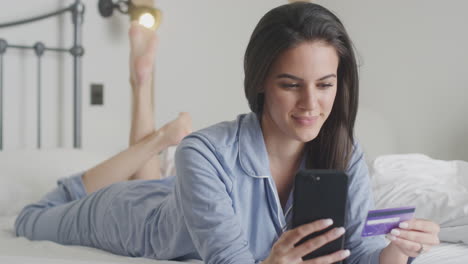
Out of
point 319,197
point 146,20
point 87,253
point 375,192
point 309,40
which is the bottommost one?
point 87,253

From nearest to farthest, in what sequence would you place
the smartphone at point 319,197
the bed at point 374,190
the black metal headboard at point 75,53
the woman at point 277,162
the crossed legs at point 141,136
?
the smartphone at point 319,197
the woman at point 277,162
the bed at point 374,190
the crossed legs at point 141,136
the black metal headboard at point 75,53

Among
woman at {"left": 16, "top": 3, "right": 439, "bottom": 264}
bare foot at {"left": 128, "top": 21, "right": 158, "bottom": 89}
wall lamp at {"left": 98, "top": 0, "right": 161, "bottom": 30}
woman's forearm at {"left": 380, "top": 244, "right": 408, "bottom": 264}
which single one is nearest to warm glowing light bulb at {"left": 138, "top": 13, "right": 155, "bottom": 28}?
wall lamp at {"left": 98, "top": 0, "right": 161, "bottom": 30}

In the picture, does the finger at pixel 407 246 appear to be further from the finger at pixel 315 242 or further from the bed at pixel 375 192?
the bed at pixel 375 192

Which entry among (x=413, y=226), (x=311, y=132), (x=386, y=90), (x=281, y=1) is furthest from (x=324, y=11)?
(x=281, y=1)

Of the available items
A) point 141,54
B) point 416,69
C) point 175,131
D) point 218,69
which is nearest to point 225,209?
point 175,131

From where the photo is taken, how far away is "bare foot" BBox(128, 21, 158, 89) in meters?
1.90

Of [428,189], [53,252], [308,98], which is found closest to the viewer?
[308,98]

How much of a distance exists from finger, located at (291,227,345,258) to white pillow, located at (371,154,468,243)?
1.90ft

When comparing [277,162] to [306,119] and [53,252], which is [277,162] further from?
[53,252]

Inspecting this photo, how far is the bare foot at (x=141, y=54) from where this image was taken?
1.90 m

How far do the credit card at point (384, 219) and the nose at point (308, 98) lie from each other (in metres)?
0.21

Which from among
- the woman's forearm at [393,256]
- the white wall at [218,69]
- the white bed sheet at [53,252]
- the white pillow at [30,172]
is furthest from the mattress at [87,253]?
the white wall at [218,69]

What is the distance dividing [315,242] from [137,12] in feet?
5.72

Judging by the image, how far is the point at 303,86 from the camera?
2.90 ft
